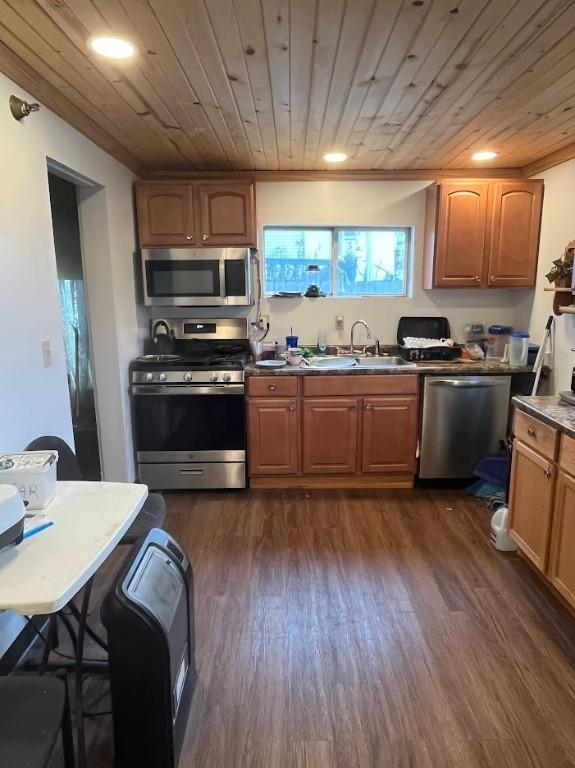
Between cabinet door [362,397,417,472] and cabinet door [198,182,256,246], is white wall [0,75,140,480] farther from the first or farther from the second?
cabinet door [362,397,417,472]

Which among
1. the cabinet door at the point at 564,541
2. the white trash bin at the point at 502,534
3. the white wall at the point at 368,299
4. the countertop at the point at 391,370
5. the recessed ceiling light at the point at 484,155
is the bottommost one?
the white trash bin at the point at 502,534

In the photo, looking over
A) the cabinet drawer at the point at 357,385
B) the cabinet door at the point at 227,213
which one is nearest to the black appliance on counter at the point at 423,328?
the cabinet drawer at the point at 357,385

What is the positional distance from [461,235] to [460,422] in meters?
1.36

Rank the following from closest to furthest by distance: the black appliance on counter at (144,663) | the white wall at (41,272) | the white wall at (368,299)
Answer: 1. the black appliance on counter at (144,663)
2. the white wall at (41,272)
3. the white wall at (368,299)

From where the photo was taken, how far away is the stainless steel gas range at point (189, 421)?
3.22 meters

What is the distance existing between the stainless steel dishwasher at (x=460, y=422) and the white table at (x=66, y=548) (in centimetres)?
230

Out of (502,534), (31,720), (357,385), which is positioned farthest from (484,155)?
(31,720)

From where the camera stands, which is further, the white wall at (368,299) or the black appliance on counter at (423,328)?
the black appliance on counter at (423,328)

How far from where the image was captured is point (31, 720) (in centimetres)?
104

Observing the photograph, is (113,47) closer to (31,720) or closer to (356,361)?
(31,720)

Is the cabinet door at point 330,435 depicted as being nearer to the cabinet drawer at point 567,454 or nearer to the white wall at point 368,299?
the white wall at point 368,299

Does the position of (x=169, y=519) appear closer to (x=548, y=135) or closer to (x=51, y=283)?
(x=51, y=283)

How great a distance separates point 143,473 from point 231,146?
2262mm

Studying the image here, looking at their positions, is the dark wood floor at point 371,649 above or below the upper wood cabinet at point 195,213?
below
